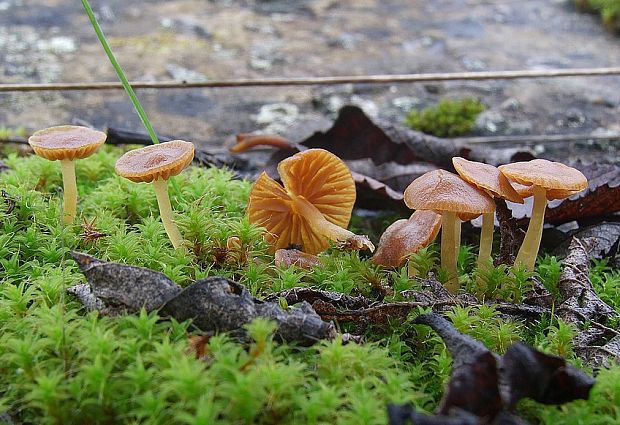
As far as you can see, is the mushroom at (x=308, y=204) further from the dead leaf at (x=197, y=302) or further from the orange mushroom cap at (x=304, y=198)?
the dead leaf at (x=197, y=302)

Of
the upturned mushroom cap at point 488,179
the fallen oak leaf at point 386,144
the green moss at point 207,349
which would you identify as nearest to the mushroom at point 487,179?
the upturned mushroom cap at point 488,179

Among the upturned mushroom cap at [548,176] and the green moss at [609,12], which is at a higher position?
the upturned mushroom cap at [548,176]

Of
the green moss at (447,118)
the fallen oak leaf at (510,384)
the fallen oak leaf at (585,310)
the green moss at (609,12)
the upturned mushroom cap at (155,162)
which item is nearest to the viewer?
the fallen oak leaf at (510,384)

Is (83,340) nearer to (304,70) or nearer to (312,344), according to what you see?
(312,344)

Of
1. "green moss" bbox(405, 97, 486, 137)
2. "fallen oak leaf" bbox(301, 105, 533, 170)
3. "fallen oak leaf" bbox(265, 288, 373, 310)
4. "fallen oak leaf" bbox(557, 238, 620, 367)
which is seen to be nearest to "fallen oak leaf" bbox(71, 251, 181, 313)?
"fallen oak leaf" bbox(265, 288, 373, 310)

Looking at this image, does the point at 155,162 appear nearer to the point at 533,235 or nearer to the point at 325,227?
the point at 325,227

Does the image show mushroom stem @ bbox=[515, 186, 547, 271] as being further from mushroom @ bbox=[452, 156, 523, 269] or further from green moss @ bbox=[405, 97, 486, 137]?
green moss @ bbox=[405, 97, 486, 137]

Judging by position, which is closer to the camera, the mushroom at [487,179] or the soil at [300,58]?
the mushroom at [487,179]
